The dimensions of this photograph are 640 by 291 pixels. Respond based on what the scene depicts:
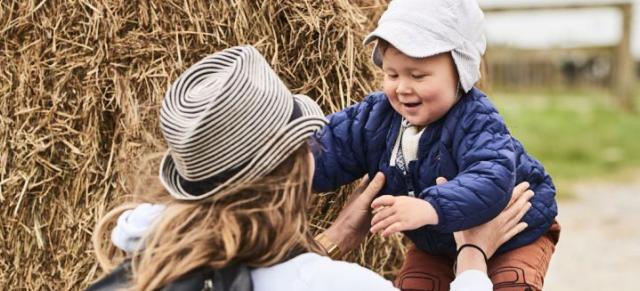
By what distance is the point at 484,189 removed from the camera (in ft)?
7.50

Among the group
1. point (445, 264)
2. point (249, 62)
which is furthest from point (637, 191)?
point (249, 62)

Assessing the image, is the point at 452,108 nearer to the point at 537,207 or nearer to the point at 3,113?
the point at 537,207

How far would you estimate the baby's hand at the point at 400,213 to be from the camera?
225 cm

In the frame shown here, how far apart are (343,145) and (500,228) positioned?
1.58 feet

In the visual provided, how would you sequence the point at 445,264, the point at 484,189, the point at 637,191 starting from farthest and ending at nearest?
the point at 637,191, the point at 445,264, the point at 484,189

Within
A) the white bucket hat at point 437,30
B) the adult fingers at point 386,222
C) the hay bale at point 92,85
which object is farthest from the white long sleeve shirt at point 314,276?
the hay bale at point 92,85

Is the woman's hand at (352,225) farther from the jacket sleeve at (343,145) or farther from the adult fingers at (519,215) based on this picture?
the adult fingers at (519,215)

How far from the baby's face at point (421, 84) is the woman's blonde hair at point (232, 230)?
1.76ft

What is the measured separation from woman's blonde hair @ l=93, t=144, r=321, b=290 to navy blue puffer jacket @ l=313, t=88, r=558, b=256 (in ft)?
1.53

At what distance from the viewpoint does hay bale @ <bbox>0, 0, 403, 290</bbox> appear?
3.06 meters

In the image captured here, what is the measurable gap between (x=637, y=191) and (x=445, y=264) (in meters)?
6.80

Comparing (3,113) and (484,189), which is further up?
(3,113)

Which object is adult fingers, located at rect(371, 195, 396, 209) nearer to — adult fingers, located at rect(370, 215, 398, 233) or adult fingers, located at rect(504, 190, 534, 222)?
adult fingers, located at rect(370, 215, 398, 233)

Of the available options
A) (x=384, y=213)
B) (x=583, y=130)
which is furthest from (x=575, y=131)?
(x=384, y=213)
